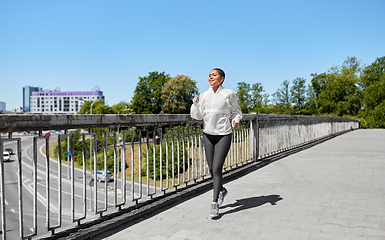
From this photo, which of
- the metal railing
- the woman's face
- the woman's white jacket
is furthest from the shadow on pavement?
the woman's face

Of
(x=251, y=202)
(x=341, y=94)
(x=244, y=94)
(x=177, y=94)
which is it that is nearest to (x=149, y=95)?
(x=177, y=94)

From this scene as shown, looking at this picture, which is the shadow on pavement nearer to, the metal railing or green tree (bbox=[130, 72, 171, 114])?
the metal railing

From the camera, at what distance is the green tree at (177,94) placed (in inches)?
2537

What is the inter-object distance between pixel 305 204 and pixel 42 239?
3.45 meters

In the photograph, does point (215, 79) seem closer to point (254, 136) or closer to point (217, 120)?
point (217, 120)

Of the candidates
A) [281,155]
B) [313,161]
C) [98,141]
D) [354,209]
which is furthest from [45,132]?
[281,155]

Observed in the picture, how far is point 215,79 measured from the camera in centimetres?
437

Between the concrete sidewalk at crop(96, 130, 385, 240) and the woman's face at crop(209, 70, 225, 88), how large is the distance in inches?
66.3

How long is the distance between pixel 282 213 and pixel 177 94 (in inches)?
2381

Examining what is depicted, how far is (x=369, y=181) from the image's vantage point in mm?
6629

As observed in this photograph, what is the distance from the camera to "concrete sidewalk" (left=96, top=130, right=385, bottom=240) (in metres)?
3.63

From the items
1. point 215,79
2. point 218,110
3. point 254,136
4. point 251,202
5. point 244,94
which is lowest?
point 251,202

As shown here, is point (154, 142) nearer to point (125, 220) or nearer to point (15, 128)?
point (125, 220)

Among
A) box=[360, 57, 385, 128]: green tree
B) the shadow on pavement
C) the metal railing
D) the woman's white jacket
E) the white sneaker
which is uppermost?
box=[360, 57, 385, 128]: green tree
